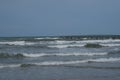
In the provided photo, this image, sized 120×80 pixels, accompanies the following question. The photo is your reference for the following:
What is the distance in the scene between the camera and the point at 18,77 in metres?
15.4

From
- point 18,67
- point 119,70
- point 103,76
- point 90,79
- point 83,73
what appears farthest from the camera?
point 18,67

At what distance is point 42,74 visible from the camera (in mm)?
16453

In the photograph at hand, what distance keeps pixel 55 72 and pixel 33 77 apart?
2.05 metres

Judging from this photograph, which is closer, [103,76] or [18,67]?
[103,76]

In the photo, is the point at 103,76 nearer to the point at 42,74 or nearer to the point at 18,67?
the point at 42,74

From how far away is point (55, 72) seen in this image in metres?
17.2

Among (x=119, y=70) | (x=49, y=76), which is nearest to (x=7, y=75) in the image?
(x=49, y=76)

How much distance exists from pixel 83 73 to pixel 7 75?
3774 millimetres

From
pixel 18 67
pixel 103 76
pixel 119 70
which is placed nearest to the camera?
pixel 103 76

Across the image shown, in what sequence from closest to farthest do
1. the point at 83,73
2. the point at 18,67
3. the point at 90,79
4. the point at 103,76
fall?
the point at 90,79 → the point at 103,76 → the point at 83,73 → the point at 18,67

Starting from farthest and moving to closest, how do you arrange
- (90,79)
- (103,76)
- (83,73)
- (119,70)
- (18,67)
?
(18,67), (119,70), (83,73), (103,76), (90,79)

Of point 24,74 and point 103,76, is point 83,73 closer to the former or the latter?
point 103,76

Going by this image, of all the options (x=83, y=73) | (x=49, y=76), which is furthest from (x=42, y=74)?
(x=83, y=73)

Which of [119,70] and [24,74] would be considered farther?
[119,70]
